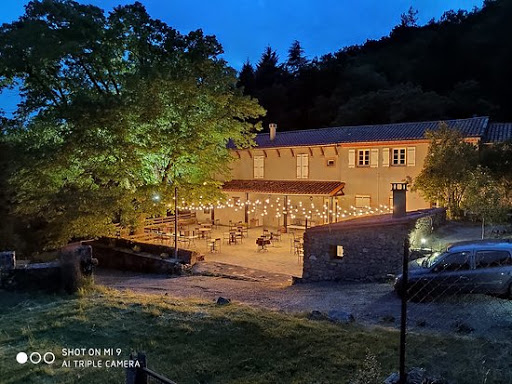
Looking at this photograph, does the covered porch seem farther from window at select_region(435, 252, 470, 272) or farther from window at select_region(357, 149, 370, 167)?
window at select_region(435, 252, 470, 272)

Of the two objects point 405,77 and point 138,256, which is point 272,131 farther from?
point 405,77

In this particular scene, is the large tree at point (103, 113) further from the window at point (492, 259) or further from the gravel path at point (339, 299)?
the window at point (492, 259)

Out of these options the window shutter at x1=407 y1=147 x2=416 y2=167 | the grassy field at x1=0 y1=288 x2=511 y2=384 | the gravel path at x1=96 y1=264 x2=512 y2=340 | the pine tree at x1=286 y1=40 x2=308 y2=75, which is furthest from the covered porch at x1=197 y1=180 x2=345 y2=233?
the pine tree at x1=286 y1=40 x2=308 y2=75

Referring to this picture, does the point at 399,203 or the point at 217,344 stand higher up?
the point at 399,203

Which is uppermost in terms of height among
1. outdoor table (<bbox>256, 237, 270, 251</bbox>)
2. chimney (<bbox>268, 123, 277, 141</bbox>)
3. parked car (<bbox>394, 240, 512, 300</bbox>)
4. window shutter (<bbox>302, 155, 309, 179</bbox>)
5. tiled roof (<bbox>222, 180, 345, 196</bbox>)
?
chimney (<bbox>268, 123, 277, 141</bbox>)

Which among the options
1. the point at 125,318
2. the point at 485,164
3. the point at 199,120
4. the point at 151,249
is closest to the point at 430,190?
the point at 485,164

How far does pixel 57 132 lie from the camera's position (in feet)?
63.1

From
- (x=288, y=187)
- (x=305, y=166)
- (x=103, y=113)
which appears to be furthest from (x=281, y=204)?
(x=103, y=113)

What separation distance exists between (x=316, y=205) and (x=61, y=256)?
18730 mm

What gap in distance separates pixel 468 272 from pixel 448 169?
384 inches

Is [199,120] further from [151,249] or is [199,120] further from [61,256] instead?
[61,256]

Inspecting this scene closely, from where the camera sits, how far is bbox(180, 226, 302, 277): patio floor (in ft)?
57.3

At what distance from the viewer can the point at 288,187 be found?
88.4ft

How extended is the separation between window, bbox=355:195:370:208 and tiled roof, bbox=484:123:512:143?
6975 millimetres
